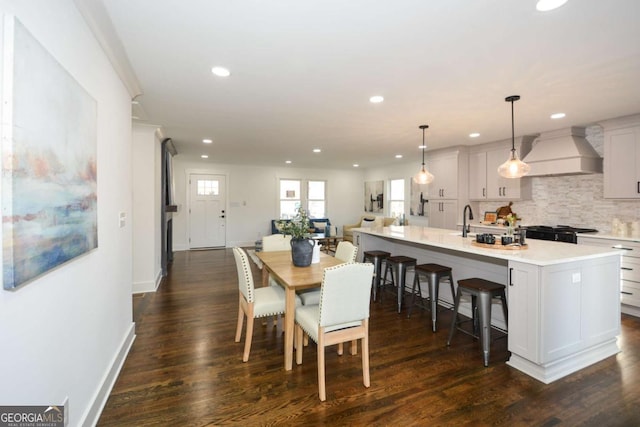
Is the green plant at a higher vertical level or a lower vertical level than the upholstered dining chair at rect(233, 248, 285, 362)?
higher

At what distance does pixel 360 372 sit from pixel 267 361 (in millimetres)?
778

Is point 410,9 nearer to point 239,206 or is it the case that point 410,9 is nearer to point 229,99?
point 229,99

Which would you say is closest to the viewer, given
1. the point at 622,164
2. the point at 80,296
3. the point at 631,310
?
the point at 80,296

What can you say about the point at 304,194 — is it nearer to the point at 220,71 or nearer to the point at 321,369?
the point at 220,71

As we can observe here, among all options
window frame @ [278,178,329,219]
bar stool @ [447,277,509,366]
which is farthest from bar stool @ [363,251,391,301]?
window frame @ [278,178,329,219]

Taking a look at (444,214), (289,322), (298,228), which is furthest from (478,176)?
(289,322)

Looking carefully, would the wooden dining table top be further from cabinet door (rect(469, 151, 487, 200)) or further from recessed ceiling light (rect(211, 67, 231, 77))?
cabinet door (rect(469, 151, 487, 200))

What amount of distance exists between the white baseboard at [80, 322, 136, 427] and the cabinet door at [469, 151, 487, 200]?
592 centimetres

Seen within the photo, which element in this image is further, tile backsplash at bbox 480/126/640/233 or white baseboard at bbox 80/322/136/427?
tile backsplash at bbox 480/126/640/233

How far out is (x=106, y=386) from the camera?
2078 millimetres

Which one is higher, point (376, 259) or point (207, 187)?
point (207, 187)

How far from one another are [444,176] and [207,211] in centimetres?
619

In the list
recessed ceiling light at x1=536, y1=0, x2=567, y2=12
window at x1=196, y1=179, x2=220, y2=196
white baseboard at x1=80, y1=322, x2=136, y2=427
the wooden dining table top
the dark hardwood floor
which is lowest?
the dark hardwood floor

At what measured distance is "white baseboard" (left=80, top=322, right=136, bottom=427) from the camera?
178 cm
